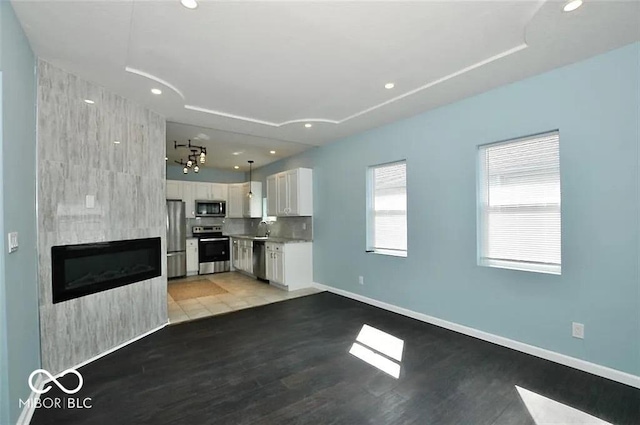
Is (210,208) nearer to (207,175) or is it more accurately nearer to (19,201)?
(207,175)

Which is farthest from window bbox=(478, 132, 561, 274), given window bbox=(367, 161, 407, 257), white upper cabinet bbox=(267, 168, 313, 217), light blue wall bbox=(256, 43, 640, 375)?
white upper cabinet bbox=(267, 168, 313, 217)

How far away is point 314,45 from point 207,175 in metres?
6.53

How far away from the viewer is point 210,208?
7699 millimetres

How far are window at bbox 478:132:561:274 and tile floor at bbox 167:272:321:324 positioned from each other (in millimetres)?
3293

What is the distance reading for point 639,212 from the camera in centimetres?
233

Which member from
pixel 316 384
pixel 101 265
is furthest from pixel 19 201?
pixel 316 384

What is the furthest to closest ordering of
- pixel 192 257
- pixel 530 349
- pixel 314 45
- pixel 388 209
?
pixel 192 257 < pixel 388 209 < pixel 530 349 < pixel 314 45

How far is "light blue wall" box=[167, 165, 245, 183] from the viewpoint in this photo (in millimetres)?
7590

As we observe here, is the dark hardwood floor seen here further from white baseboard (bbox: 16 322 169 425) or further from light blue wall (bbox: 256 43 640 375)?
light blue wall (bbox: 256 43 640 375)

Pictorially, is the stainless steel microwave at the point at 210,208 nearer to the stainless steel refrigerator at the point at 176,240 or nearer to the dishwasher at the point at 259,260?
the stainless steel refrigerator at the point at 176,240

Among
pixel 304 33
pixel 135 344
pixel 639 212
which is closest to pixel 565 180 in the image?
pixel 639 212

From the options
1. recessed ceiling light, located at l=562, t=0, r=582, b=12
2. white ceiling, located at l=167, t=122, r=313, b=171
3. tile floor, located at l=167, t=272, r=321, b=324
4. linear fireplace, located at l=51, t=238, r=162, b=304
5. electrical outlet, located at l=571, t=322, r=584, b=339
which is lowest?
tile floor, located at l=167, t=272, r=321, b=324

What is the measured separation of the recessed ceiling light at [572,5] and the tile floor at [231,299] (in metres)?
4.76

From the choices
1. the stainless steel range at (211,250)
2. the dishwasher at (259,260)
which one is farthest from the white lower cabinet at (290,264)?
the stainless steel range at (211,250)
